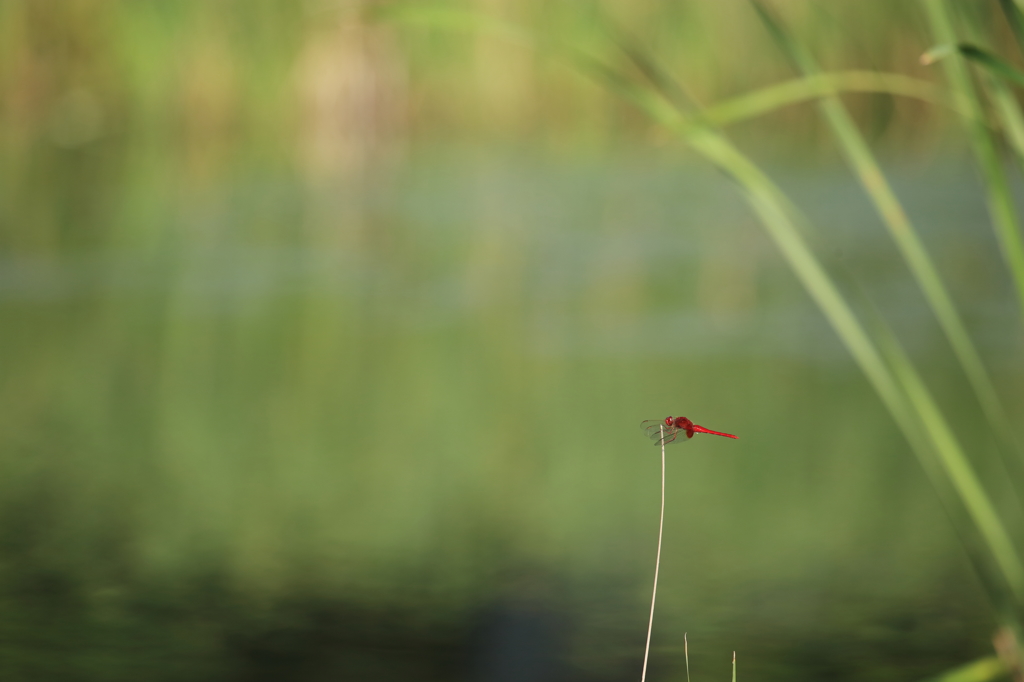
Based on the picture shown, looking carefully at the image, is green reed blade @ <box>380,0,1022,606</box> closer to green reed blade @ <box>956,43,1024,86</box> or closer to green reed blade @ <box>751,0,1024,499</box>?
green reed blade @ <box>751,0,1024,499</box>

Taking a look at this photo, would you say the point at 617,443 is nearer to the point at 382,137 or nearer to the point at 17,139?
the point at 382,137

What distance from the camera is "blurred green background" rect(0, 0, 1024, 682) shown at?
1.53m

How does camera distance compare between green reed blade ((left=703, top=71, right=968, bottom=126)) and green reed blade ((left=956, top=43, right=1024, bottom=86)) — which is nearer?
green reed blade ((left=956, top=43, right=1024, bottom=86))

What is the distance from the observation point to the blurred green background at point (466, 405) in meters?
1.53

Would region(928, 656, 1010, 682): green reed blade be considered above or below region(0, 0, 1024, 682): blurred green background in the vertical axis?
below

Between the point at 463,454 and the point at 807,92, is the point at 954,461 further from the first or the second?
the point at 463,454

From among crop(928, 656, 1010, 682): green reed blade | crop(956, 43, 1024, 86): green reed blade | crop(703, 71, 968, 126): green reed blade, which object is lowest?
crop(928, 656, 1010, 682): green reed blade

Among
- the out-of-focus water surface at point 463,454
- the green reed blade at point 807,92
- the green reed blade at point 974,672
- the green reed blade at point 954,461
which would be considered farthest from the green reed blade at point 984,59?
the out-of-focus water surface at point 463,454

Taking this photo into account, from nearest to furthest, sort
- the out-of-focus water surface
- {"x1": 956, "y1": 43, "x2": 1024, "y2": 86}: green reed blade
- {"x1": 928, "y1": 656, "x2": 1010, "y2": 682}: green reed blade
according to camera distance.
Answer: {"x1": 956, "y1": 43, "x2": 1024, "y2": 86}: green reed blade
{"x1": 928, "y1": 656, "x2": 1010, "y2": 682}: green reed blade
the out-of-focus water surface

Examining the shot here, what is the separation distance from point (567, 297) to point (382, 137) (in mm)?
3372

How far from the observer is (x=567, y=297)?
11.2 ft

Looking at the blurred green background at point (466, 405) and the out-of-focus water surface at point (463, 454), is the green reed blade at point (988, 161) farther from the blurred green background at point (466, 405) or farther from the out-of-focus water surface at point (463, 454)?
the out-of-focus water surface at point (463, 454)

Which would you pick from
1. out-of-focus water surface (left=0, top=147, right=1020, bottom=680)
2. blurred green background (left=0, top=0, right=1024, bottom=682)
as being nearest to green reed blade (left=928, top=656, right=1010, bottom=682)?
blurred green background (left=0, top=0, right=1024, bottom=682)

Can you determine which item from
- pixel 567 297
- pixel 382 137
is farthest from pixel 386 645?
pixel 382 137
